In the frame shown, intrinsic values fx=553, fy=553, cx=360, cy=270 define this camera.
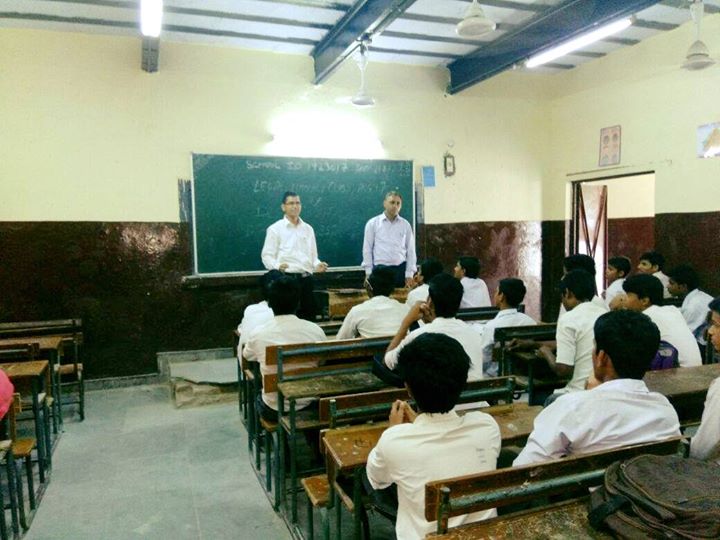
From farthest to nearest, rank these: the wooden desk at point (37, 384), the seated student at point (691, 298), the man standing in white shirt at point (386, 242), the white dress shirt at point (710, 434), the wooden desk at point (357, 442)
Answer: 1. the man standing in white shirt at point (386, 242)
2. the seated student at point (691, 298)
3. the wooden desk at point (37, 384)
4. the wooden desk at point (357, 442)
5. the white dress shirt at point (710, 434)

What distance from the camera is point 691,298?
167 inches

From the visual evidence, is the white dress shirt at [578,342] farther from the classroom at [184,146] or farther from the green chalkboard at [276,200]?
the green chalkboard at [276,200]

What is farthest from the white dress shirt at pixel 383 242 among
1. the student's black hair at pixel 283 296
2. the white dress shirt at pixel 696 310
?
the student's black hair at pixel 283 296

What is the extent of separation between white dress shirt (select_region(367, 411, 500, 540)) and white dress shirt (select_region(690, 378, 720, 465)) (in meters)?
0.61

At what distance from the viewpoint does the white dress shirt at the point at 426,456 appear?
1431 millimetres

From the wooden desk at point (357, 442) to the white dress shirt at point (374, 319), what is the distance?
45.5 inches

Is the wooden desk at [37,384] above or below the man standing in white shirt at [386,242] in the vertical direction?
below

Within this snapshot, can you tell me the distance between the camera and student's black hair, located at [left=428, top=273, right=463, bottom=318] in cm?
236

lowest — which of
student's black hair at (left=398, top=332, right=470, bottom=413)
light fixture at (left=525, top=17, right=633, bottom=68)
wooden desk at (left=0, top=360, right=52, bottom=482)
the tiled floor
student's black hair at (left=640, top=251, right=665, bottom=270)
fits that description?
the tiled floor

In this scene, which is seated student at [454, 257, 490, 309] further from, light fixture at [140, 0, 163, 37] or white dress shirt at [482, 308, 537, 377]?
light fixture at [140, 0, 163, 37]

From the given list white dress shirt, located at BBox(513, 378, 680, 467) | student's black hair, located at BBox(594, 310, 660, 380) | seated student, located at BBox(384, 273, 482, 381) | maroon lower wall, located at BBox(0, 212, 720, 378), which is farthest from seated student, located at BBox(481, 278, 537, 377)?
maroon lower wall, located at BBox(0, 212, 720, 378)

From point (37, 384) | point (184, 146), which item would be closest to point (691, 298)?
point (37, 384)

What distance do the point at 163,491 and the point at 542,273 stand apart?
5.41m

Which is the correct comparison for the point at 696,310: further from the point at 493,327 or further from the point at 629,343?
the point at 629,343
